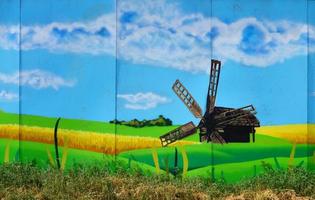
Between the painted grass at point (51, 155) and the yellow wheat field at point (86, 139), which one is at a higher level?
the yellow wheat field at point (86, 139)

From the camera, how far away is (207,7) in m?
9.15

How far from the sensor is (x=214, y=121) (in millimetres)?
9227

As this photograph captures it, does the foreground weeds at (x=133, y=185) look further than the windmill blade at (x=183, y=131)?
No

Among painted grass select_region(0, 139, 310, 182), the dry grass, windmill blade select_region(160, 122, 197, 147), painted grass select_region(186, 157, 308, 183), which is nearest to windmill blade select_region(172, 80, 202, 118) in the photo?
windmill blade select_region(160, 122, 197, 147)

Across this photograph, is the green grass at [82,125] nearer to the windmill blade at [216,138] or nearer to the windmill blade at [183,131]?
the windmill blade at [183,131]

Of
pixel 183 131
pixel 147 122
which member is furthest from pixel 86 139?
pixel 183 131

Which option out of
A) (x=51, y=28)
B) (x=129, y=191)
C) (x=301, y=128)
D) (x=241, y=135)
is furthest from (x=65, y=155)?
(x=301, y=128)

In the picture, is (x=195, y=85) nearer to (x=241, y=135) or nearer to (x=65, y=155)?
(x=241, y=135)

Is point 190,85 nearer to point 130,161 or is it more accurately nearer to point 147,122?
point 147,122

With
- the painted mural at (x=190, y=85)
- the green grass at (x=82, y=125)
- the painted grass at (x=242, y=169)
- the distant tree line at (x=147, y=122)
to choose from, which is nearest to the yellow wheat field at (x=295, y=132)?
the painted mural at (x=190, y=85)

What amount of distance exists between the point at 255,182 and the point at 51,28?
4.51 m

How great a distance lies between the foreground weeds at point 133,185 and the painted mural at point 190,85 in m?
0.26

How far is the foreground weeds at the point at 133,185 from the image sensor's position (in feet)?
27.4

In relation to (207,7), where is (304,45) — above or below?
below
